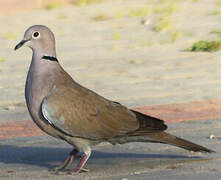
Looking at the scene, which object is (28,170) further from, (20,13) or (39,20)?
(20,13)

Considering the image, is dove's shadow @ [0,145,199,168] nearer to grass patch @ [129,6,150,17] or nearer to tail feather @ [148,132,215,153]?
tail feather @ [148,132,215,153]

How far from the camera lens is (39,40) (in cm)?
739

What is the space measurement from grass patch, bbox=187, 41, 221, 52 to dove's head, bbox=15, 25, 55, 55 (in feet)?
22.3

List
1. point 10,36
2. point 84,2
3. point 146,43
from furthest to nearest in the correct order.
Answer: point 84,2 < point 10,36 < point 146,43

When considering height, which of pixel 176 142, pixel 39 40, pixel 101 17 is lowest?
pixel 176 142

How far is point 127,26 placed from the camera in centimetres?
1723

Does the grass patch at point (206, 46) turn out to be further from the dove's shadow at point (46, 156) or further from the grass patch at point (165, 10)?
the dove's shadow at point (46, 156)

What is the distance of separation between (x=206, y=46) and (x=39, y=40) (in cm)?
695

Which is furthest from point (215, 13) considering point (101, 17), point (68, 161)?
point (68, 161)

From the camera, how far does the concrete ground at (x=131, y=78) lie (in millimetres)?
7445

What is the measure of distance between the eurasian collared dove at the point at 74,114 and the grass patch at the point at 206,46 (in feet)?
22.0

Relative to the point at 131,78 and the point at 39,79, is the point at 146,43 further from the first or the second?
the point at 39,79

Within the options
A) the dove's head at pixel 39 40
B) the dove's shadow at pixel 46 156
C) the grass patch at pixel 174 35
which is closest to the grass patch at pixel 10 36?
the grass patch at pixel 174 35

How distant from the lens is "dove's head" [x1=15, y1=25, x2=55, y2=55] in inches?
291
